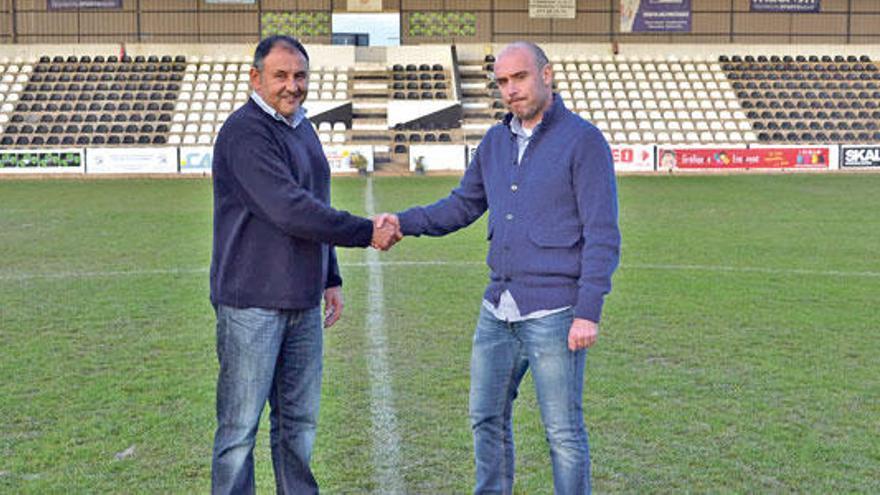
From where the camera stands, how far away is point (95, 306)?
1109 centimetres

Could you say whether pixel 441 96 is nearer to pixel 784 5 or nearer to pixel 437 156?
pixel 437 156

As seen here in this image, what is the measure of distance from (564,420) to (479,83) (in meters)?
41.3

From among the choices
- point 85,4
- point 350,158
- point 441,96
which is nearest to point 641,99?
point 441,96

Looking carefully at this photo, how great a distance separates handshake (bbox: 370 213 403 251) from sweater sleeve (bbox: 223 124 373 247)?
512 millimetres

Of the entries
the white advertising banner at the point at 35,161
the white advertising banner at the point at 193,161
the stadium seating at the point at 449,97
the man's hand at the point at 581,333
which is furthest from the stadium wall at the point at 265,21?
the man's hand at the point at 581,333

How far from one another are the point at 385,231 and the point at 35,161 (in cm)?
3197

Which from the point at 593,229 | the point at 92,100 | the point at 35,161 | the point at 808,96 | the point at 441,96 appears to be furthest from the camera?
the point at 808,96

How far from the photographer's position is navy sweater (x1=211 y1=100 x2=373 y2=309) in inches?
173

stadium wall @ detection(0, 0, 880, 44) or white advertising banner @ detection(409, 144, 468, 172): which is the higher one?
stadium wall @ detection(0, 0, 880, 44)

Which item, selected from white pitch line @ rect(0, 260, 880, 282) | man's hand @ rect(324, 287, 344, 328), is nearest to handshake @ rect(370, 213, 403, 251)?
man's hand @ rect(324, 287, 344, 328)

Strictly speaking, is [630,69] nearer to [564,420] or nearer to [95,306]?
[95,306]

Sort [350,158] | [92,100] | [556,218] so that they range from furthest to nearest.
→ [92,100] → [350,158] → [556,218]

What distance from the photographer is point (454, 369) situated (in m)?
8.16

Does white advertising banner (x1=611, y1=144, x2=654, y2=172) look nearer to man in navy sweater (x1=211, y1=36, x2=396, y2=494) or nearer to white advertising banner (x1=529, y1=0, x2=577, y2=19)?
white advertising banner (x1=529, y1=0, x2=577, y2=19)
